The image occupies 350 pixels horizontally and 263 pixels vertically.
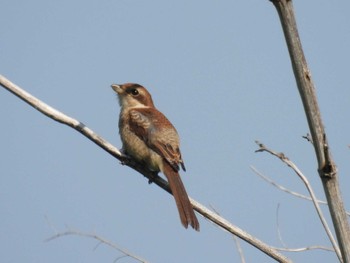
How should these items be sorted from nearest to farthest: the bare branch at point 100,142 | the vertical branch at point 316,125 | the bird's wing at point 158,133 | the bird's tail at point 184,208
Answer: the vertical branch at point 316,125
the bare branch at point 100,142
the bird's tail at point 184,208
the bird's wing at point 158,133

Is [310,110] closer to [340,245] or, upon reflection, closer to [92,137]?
[340,245]

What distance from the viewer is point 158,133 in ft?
18.6

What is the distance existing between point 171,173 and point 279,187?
65.4 inches

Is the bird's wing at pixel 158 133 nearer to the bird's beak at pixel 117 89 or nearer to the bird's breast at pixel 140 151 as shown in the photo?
the bird's breast at pixel 140 151

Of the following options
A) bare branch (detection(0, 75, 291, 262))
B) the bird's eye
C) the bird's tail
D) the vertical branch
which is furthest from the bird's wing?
the vertical branch

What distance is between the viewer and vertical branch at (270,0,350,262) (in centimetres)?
188

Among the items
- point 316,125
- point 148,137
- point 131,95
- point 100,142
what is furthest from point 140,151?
point 316,125

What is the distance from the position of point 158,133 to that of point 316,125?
3747 mm

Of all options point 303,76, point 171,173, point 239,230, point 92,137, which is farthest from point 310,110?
point 171,173

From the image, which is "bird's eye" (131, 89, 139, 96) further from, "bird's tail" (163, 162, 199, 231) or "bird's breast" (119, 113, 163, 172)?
"bird's tail" (163, 162, 199, 231)

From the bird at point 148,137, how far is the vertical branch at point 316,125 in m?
2.36

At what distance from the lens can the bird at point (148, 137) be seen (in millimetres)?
5152

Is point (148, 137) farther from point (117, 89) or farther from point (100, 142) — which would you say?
point (100, 142)

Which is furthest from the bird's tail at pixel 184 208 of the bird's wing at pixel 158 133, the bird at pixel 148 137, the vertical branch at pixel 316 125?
the vertical branch at pixel 316 125
